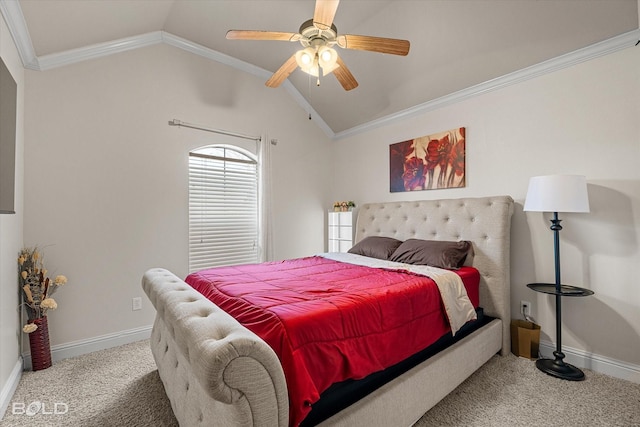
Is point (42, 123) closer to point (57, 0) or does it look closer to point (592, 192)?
point (57, 0)

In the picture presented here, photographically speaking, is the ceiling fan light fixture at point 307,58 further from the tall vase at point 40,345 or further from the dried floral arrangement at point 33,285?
the tall vase at point 40,345

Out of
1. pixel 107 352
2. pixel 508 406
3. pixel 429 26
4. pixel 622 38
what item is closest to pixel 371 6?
pixel 429 26

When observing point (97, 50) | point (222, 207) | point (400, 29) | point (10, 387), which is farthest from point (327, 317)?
point (97, 50)

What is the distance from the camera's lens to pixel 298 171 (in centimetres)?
423

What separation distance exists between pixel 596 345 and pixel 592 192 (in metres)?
1.23

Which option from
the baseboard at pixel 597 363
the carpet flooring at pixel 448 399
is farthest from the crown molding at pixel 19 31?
the baseboard at pixel 597 363

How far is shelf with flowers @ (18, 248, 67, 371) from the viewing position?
7.58 feet

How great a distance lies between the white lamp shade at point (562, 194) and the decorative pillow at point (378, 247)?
139 cm

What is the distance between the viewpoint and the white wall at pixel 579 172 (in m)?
2.20

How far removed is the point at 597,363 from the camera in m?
2.32

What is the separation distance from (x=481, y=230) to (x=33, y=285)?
12.7ft

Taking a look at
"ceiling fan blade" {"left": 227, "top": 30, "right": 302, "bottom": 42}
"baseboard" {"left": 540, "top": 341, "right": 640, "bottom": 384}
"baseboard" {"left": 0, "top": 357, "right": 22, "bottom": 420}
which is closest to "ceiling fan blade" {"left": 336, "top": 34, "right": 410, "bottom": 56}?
"ceiling fan blade" {"left": 227, "top": 30, "right": 302, "bottom": 42}

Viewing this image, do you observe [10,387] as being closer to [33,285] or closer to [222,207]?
[33,285]

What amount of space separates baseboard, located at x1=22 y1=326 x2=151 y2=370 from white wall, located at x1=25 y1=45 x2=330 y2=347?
0.04 meters
